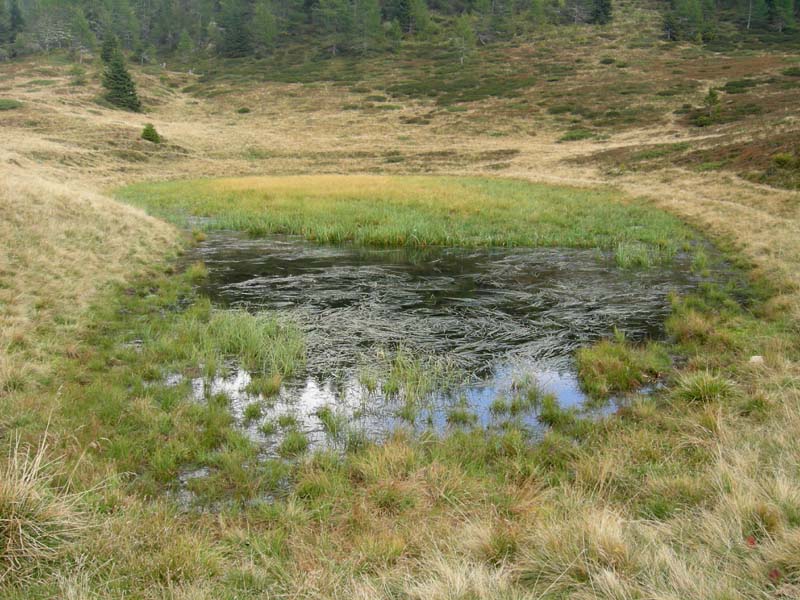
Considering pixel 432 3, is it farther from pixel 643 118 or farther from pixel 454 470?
pixel 454 470

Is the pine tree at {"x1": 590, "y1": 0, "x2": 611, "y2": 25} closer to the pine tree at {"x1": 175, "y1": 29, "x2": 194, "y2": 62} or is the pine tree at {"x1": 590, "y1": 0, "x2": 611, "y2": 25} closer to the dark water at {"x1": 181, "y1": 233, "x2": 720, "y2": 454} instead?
the pine tree at {"x1": 175, "y1": 29, "x2": 194, "y2": 62}

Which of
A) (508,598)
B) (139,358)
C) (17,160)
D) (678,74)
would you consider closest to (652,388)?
(508,598)

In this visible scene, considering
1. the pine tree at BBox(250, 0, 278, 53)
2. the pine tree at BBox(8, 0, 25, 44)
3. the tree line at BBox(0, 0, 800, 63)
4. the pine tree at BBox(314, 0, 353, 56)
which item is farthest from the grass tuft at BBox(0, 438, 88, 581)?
the pine tree at BBox(8, 0, 25, 44)

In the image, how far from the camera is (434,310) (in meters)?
12.5

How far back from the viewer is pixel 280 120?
67.6 m

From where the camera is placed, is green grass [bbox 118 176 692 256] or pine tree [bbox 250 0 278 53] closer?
green grass [bbox 118 176 692 256]

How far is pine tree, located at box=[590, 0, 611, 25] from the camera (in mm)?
102375

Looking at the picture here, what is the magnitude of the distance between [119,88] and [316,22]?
2173 inches

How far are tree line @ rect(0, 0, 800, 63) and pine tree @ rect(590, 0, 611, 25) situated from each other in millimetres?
179

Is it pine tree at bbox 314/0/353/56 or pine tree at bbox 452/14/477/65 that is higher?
pine tree at bbox 314/0/353/56

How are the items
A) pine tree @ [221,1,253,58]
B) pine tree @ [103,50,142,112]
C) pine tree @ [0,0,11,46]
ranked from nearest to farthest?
pine tree @ [103,50,142,112] < pine tree @ [0,0,11,46] < pine tree @ [221,1,253,58]

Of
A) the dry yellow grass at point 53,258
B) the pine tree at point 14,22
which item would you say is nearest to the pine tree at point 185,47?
the pine tree at point 14,22

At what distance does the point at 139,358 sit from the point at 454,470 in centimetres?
576

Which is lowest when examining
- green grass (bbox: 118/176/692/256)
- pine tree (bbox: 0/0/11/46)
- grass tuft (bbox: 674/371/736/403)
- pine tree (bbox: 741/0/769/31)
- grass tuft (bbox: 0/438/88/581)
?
green grass (bbox: 118/176/692/256)
